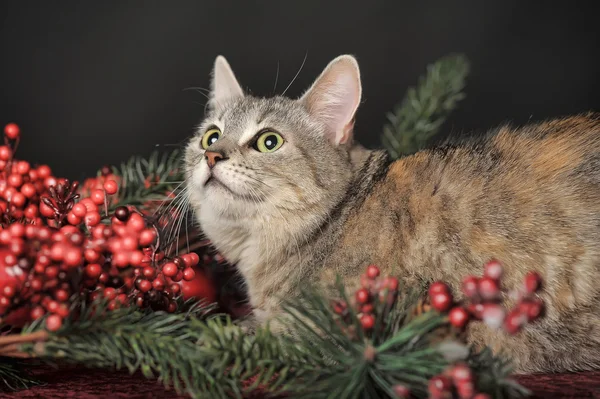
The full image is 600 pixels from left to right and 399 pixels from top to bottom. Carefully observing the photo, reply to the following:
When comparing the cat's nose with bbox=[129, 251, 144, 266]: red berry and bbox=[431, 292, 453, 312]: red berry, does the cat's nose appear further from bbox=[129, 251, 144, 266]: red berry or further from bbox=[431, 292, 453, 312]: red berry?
bbox=[431, 292, 453, 312]: red berry

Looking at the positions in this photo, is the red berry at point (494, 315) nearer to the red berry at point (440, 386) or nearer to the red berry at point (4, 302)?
the red berry at point (440, 386)

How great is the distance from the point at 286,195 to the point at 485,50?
1.57 m

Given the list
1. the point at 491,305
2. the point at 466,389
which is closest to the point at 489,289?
the point at 491,305

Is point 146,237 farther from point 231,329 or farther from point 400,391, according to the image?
point 400,391

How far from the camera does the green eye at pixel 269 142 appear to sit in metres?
1.45

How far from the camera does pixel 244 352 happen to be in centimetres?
86

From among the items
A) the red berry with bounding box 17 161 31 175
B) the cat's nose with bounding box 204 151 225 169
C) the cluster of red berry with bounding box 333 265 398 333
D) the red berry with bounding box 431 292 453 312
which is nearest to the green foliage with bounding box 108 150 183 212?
the cat's nose with bounding box 204 151 225 169

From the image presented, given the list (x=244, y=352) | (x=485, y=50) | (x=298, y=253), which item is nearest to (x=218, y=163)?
(x=298, y=253)

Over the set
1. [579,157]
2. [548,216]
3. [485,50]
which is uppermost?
[485,50]

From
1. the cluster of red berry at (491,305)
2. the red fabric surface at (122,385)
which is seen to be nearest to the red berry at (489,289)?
the cluster of red berry at (491,305)

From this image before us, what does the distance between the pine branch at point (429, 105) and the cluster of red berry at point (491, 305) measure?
3.25ft

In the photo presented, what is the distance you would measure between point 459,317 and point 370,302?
126mm

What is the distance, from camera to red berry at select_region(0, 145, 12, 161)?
117cm

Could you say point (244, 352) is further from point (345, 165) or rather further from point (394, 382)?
point (345, 165)
